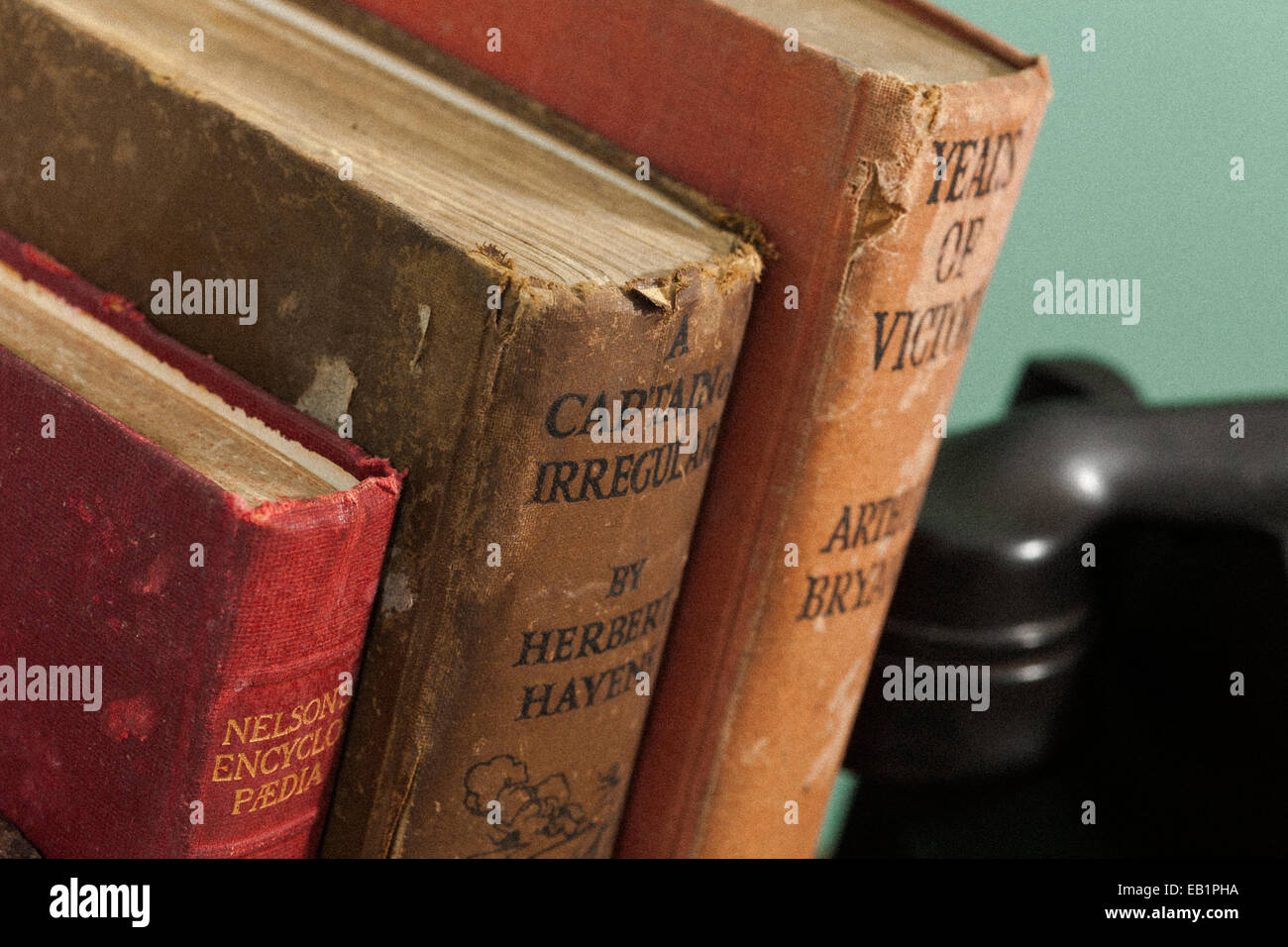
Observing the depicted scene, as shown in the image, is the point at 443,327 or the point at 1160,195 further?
the point at 1160,195

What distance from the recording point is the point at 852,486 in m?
0.52

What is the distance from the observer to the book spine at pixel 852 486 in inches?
17.7

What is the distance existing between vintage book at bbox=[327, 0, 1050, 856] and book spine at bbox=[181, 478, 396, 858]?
5.8 inches

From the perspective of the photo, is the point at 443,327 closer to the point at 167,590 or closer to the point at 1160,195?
the point at 167,590

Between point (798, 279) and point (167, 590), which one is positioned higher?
point (798, 279)

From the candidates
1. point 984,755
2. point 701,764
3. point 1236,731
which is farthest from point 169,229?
point 1236,731

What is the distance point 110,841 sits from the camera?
1.47 ft

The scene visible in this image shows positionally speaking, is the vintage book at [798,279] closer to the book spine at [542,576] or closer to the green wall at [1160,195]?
the book spine at [542,576]

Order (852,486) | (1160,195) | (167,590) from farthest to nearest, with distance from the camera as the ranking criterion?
(1160,195) < (852,486) < (167,590)

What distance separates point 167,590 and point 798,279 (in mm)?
226

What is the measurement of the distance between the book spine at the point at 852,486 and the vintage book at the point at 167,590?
0.51 ft

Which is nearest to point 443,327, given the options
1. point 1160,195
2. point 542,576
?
point 542,576

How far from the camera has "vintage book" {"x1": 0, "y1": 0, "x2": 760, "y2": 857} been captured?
16.2 inches

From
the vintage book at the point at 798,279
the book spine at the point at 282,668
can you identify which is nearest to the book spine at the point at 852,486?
the vintage book at the point at 798,279
